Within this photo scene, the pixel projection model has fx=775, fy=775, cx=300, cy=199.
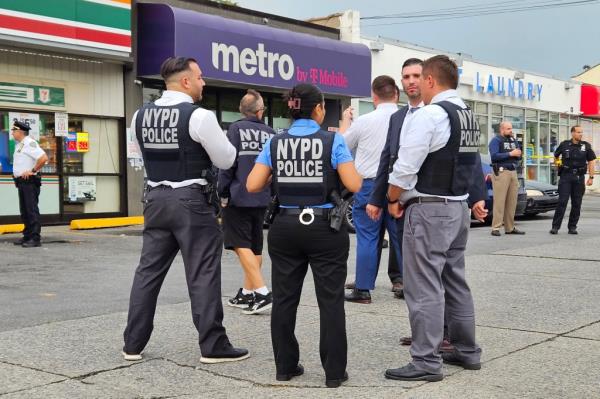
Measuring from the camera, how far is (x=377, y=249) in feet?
22.9

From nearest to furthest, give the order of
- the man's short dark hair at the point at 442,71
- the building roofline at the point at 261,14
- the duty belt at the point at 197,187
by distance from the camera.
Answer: the man's short dark hair at the point at 442,71
the duty belt at the point at 197,187
the building roofline at the point at 261,14

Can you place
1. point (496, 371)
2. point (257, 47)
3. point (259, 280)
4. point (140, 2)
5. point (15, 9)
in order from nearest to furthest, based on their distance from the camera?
point (496, 371)
point (259, 280)
point (15, 9)
point (140, 2)
point (257, 47)

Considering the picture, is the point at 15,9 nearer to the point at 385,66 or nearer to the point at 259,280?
the point at 259,280

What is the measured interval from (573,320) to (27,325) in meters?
4.30

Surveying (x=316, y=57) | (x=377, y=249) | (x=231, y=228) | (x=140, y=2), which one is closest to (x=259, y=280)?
(x=231, y=228)

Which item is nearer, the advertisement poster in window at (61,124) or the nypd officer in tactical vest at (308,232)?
the nypd officer in tactical vest at (308,232)

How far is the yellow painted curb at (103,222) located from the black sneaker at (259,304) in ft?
29.8

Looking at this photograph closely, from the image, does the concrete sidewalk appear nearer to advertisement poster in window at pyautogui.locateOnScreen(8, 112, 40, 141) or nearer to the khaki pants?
the khaki pants

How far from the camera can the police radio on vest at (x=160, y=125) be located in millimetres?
4855

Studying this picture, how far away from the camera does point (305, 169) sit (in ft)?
14.5

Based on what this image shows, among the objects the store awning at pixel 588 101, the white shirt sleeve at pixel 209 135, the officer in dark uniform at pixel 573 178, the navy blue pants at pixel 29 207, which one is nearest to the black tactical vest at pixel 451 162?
the white shirt sleeve at pixel 209 135

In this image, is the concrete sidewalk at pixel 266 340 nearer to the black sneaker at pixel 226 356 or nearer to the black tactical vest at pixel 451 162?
the black sneaker at pixel 226 356

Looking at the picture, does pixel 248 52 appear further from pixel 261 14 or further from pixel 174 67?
pixel 174 67

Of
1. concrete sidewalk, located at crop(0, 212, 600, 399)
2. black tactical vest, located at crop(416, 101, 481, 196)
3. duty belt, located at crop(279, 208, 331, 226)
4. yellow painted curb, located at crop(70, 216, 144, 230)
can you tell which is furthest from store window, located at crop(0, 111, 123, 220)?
black tactical vest, located at crop(416, 101, 481, 196)
